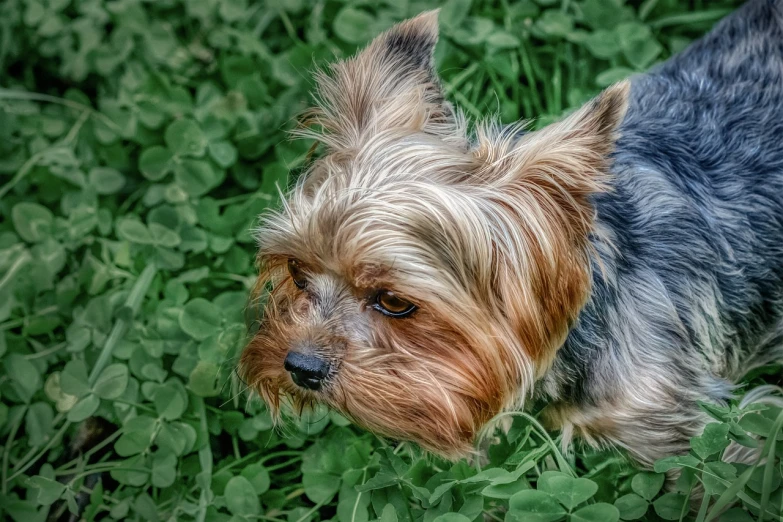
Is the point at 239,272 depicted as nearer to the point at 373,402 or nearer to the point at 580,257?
the point at 373,402

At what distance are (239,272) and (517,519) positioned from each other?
5.83 ft

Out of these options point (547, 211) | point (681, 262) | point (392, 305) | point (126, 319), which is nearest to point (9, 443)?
point (126, 319)

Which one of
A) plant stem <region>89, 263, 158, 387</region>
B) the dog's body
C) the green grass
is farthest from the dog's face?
plant stem <region>89, 263, 158, 387</region>

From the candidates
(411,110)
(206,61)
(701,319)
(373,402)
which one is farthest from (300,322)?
(206,61)

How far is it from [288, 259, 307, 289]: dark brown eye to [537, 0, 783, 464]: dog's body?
2.47ft

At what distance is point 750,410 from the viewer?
7.83 feet

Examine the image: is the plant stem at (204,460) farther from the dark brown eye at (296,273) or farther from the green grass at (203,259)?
the dark brown eye at (296,273)

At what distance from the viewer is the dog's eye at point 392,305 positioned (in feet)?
7.64

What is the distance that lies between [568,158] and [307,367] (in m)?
0.87

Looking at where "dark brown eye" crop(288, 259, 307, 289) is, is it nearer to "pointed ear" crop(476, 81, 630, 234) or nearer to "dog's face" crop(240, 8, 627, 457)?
"dog's face" crop(240, 8, 627, 457)

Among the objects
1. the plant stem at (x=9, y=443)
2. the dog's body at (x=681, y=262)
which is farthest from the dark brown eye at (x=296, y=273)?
the plant stem at (x=9, y=443)

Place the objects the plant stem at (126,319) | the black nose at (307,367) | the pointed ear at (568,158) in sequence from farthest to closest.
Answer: the plant stem at (126,319), the black nose at (307,367), the pointed ear at (568,158)

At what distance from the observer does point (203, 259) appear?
12.2 feet

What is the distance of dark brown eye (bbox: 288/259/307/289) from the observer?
2.48 m
